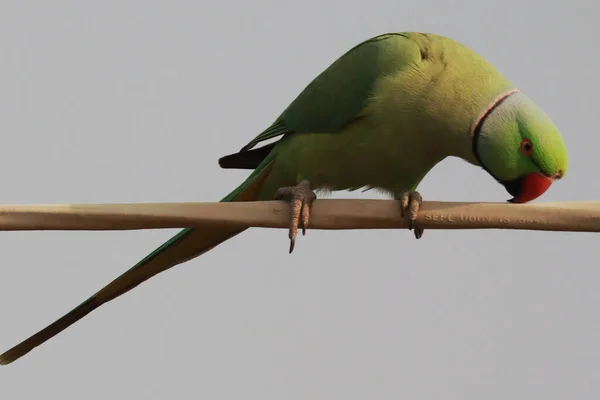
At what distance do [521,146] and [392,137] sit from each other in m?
0.34

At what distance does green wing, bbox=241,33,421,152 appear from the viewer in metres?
1.99

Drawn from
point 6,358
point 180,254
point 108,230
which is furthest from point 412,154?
point 6,358

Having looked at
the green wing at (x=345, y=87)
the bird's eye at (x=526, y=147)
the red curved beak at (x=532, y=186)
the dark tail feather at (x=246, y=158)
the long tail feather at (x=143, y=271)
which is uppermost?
the green wing at (x=345, y=87)

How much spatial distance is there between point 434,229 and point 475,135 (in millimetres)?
276

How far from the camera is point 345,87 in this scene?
6.73ft

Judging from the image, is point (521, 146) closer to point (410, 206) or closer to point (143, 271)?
point (410, 206)

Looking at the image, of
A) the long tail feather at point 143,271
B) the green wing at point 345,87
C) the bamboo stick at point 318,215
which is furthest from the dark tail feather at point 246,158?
the bamboo stick at point 318,215

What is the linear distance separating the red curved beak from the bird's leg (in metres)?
0.54

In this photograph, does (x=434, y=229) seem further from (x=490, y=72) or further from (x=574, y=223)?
(x=490, y=72)

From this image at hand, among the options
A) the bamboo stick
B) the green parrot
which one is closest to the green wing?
the green parrot

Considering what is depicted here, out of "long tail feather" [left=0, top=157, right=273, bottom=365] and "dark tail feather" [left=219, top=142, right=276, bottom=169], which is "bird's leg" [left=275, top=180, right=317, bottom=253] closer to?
"long tail feather" [left=0, top=157, right=273, bottom=365]

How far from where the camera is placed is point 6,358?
1.92 metres

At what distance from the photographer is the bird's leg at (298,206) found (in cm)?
179

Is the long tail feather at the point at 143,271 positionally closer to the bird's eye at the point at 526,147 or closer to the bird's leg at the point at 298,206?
the bird's leg at the point at 298,206
